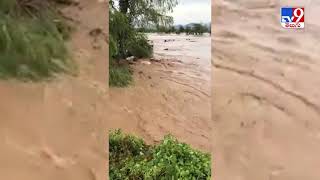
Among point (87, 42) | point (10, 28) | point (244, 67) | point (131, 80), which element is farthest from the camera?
point (131, 80)

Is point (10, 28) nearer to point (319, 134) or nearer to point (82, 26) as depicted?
point (82, 26)

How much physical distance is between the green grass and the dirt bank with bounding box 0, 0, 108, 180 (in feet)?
15.4

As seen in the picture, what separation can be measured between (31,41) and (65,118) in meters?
0.42

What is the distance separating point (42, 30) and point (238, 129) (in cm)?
119

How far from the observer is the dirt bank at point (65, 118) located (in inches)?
107

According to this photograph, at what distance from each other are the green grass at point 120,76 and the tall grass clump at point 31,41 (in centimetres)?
474

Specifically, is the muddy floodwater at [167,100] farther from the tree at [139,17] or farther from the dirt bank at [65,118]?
the dirt bank at [65,118]

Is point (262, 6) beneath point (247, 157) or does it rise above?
above

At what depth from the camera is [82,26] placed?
281 centimetres

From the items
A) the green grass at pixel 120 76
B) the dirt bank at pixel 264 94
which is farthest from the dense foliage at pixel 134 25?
the dirt bank at pixel 264 94

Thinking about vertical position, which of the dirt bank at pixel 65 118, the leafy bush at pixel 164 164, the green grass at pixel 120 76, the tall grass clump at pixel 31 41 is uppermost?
the tall grass clump at pixel 31 41

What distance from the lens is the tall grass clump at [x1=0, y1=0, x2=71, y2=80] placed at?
8.68 ft

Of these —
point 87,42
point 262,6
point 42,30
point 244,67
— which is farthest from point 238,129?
point 42,30

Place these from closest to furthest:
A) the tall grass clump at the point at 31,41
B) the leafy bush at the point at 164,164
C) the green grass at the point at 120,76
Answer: the tall grass clump at the point at 31,41
the leafy bush at the point at 164,164
the green grass at the point at 120,76
